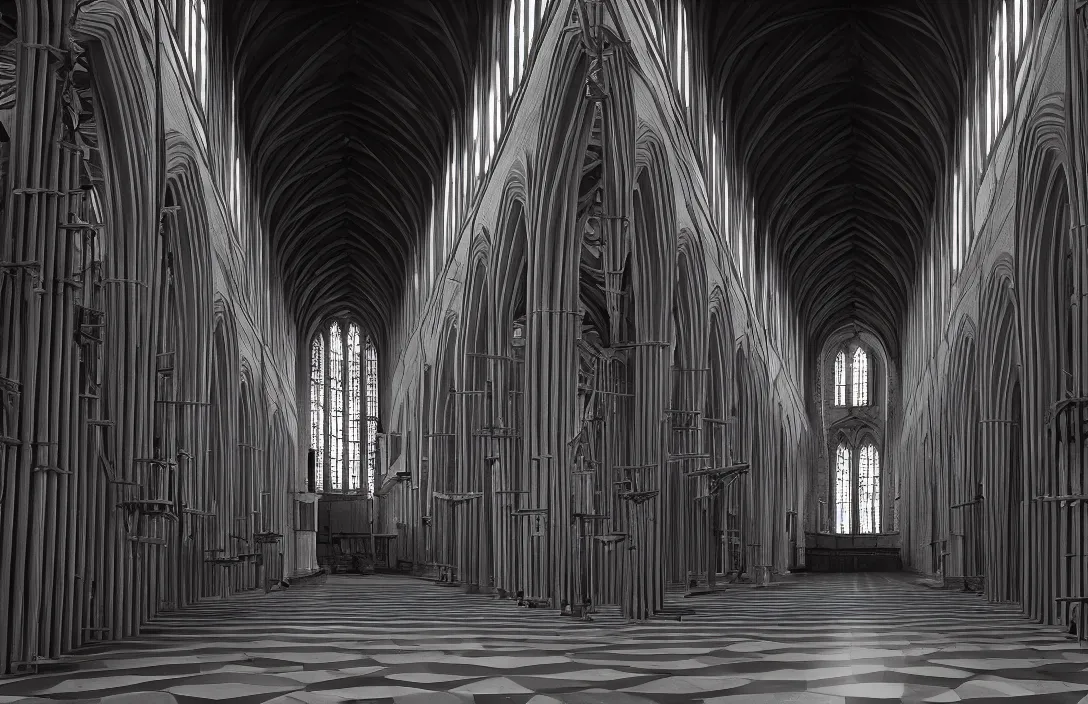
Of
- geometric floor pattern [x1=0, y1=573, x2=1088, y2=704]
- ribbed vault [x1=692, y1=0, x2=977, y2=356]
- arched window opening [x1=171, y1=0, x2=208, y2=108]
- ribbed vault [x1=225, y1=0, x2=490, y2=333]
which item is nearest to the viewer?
geometric floor pattern [x1=0, y1=573, x2=1088, y2=704]

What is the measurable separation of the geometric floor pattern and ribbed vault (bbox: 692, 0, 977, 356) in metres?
16.6

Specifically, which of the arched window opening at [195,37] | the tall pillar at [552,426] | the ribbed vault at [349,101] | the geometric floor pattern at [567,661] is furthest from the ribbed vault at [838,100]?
the geometric floor pattern at [567,661]

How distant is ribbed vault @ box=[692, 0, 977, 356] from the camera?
3127 cm

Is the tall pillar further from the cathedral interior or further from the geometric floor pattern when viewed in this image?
the geometric floor pattern

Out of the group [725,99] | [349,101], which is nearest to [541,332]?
[725,99]

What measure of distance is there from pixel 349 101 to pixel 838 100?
15002mm

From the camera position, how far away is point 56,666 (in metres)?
11.3

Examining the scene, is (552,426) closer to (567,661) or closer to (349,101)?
(567,661)

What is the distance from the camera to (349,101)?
39.1 metres

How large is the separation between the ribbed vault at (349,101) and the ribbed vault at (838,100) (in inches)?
293

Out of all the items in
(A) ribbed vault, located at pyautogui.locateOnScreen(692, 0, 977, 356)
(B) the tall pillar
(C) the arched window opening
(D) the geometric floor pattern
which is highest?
(A) ribbed vault, located at pyautogui.locateOnScreen(692, 0, 977, 356)

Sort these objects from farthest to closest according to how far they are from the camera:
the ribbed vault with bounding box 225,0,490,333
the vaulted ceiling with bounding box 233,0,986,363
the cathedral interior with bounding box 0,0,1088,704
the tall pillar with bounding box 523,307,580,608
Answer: the ribbed vault with bounding box 225,0,490,333, the vaulted ceiling with bounding box 233,0,986,363, the tall pillar with bounding box 523,307,580,608, the cathedral interior with bounding box 0,0,1088,704

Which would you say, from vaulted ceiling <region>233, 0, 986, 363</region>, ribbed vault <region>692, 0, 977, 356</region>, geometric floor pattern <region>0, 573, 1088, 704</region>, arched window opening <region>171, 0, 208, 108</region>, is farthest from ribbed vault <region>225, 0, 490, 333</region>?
geometric floor pattern <region>0, 573, 1088, 704</region>

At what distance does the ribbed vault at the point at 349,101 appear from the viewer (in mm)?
32125
